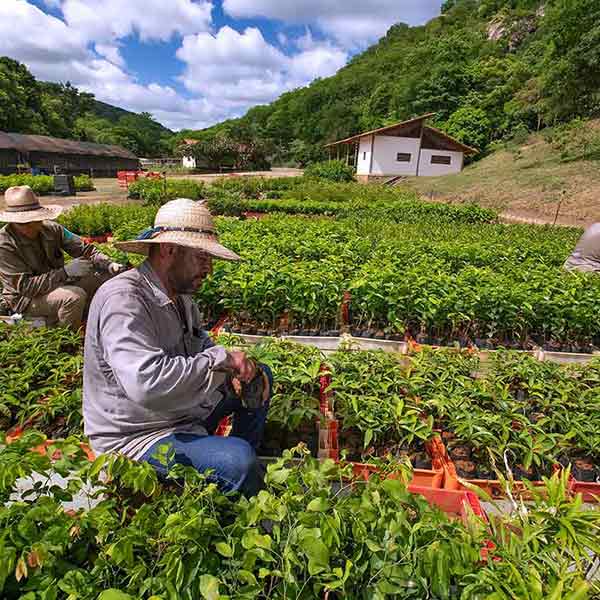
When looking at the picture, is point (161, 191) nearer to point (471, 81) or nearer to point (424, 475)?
point (424, 475)

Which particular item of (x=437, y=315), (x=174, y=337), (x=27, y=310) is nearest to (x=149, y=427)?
(x=174, y=337)

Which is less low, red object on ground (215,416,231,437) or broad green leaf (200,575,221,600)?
broad green leaf (200,575,221,600)

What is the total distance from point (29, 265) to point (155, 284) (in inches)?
97.7

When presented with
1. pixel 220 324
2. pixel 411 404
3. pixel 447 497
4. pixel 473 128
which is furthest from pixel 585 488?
pixel 473 128

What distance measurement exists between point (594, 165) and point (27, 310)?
23013mm

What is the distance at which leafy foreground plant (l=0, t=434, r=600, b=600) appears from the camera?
1008 millimetres

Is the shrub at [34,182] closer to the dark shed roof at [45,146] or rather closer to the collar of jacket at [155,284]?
the dark shed roof at [45,146]

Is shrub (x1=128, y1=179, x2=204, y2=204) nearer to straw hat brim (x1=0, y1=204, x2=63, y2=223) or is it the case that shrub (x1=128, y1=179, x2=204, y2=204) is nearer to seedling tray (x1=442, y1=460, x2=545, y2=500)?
straw hat brim (x1=0, y1=204, x2=63, y2=223)

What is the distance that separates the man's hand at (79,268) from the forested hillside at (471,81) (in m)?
23.8

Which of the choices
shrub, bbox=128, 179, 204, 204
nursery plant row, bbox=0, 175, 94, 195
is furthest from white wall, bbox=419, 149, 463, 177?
nursery plant row, bbox=0, 175, 94, 195

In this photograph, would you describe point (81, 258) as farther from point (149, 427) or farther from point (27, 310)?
point (149, 427)

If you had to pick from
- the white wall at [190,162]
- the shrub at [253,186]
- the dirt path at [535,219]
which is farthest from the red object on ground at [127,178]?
the white wall at [190,162]

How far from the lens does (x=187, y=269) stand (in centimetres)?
181

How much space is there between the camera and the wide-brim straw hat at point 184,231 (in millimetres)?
1687
